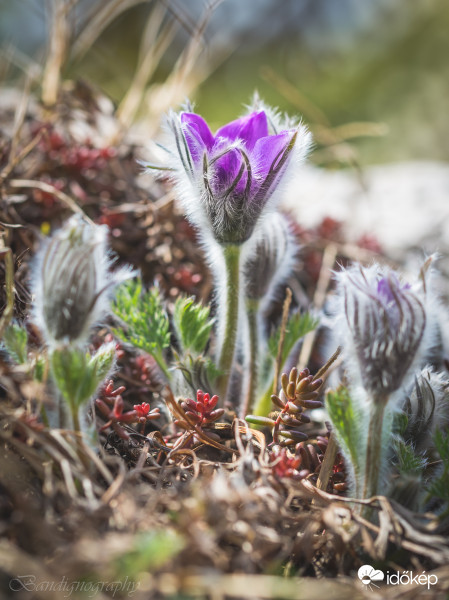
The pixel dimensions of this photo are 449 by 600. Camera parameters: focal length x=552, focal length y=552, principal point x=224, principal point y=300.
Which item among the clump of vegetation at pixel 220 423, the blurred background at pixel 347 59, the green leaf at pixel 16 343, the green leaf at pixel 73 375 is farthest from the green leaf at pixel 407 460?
the blurred background at pixel 347 59

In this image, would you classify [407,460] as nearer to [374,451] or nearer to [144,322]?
[374,451]

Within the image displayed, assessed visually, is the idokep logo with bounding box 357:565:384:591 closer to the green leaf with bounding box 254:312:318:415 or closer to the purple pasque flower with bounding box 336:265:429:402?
the purple pasque flower with bounding box 336:265:429:402

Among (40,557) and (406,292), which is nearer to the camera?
(40,557)

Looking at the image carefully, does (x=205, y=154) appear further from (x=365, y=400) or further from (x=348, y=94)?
(x=348, y=94)

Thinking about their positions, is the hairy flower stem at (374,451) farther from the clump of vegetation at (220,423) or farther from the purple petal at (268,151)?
the purple petal at (268,151)

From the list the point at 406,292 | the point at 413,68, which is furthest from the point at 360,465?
the point at 413,68
